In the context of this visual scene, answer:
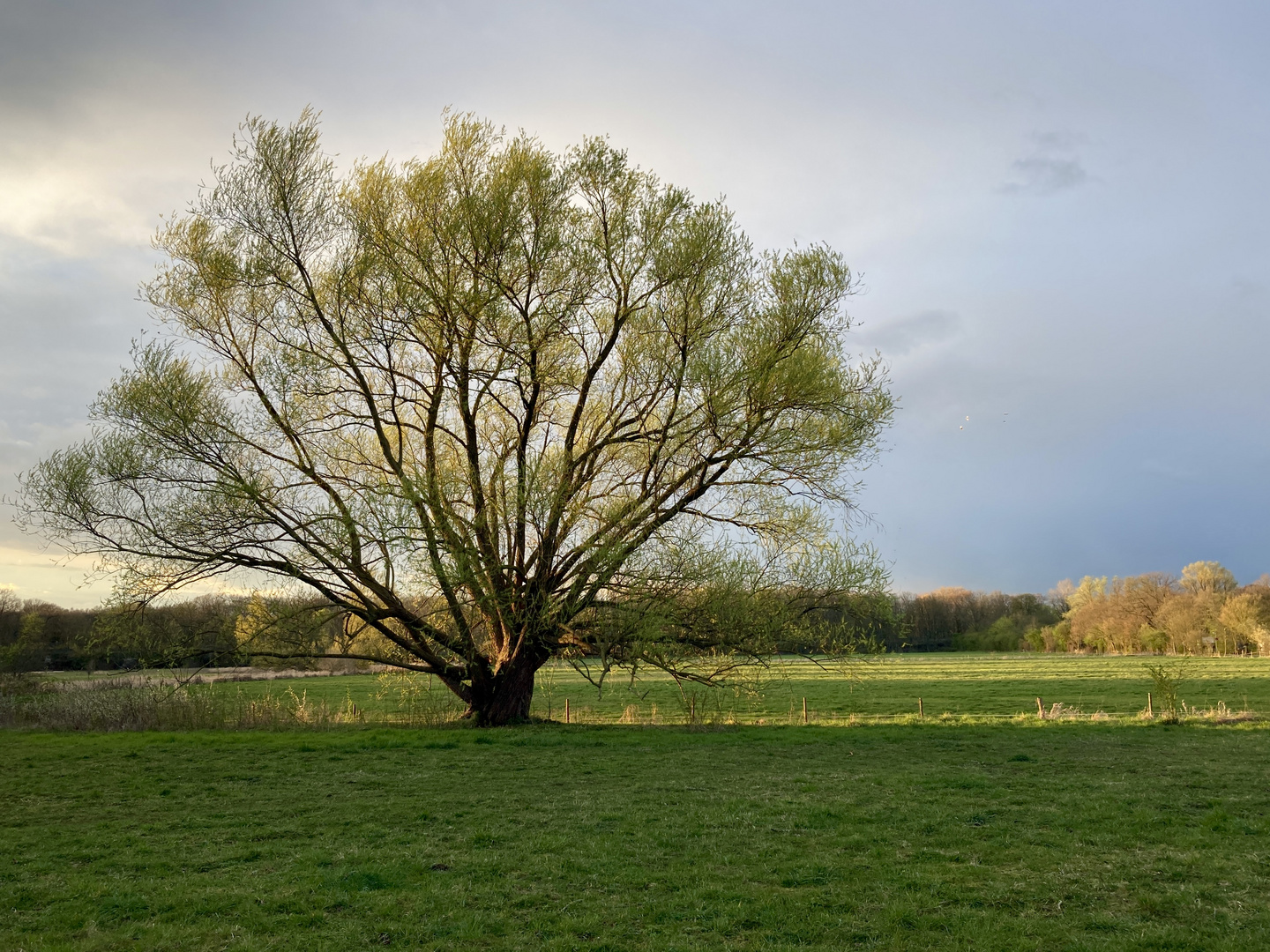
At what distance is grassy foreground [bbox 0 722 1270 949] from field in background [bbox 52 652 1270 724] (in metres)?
6.50

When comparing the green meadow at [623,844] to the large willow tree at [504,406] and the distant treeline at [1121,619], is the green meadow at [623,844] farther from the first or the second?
the distant treeline at [1121,619]

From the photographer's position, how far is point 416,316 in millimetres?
19203

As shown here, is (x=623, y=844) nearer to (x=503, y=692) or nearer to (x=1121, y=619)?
(x=503, y=692)

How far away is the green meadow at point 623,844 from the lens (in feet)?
21.7

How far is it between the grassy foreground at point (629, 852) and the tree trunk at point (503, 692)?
4.25 m

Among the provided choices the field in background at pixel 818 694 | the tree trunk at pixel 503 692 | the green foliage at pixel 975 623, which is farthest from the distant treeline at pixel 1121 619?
the tree trunk at pixel 503 692

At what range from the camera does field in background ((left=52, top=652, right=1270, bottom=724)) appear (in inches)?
932

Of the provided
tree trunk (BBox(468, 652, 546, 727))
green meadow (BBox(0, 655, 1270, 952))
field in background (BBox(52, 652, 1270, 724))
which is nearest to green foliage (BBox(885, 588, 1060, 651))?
field in background (BBox(52, 652, 1270, 724))

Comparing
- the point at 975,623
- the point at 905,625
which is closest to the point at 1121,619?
the point at 975,623

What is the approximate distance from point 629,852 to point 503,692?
1305 centimetres

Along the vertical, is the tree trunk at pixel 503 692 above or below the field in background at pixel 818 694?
above

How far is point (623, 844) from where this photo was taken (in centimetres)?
941

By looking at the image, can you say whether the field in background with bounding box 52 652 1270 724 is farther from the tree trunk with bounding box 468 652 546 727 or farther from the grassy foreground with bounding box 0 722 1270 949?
the grassy foreground with bounding box 0 722 1270 949

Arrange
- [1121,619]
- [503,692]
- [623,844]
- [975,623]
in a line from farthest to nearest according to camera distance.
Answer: [975,623] < [1121,619] < [503,692] < [623,844]
